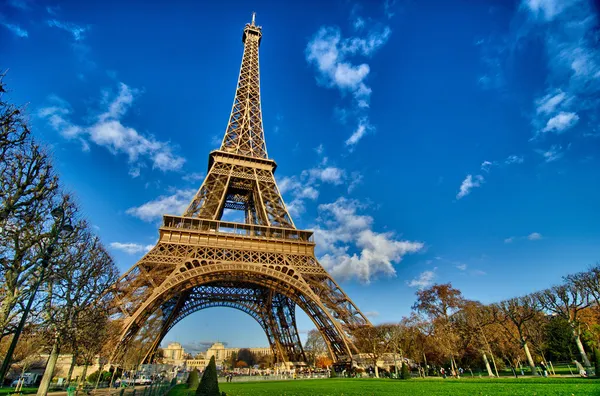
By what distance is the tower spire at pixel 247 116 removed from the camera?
1539 inches

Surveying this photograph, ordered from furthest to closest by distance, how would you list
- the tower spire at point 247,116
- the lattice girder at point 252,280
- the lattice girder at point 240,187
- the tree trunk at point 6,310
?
the tower spire at point 247,116
the lattice girder at point 240,187
the lattice girder at point 252,280
the tree trunk at point 6,310

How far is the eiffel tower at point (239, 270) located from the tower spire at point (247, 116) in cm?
17

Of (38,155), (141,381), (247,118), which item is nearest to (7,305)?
(38,155)

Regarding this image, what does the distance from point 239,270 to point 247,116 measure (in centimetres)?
2310

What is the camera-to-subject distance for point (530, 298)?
30750 mm

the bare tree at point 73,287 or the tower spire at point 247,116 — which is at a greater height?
the tower spire at point 247,116

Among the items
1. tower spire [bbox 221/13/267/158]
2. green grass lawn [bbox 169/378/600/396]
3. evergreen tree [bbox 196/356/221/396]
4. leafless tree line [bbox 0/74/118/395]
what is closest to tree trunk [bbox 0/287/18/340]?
leafless tree line [bbox 0/74/118/395]

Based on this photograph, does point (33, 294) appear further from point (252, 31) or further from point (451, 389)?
point (252, 31)

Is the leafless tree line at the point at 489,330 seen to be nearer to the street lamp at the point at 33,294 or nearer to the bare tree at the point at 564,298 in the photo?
the bare tree at the point at 564,298

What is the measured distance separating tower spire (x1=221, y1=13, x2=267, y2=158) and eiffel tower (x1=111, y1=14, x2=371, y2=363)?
0.56 ft

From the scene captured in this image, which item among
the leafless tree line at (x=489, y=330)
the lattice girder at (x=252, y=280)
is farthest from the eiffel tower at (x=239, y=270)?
the leafless tree line at (x=489, y=330)

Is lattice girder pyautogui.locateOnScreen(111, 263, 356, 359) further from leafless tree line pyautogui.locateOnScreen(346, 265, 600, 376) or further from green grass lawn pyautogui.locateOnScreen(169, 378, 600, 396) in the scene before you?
green grass lawn pyautogui.locateOnScreen(169, 378, 600, 396)

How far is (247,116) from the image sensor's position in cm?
4203

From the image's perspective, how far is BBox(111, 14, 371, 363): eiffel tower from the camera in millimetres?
24906
